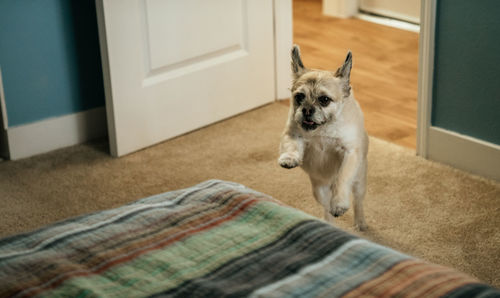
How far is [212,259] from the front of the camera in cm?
112

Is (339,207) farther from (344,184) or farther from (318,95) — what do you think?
(318,95)

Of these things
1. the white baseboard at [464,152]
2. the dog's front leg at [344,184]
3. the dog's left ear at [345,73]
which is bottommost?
the white baseboard at [464,152]

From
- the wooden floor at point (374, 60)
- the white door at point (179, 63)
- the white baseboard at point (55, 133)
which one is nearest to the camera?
the white door at point (179, 63)

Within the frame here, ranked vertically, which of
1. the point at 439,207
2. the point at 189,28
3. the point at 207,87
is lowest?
the point at 439,207

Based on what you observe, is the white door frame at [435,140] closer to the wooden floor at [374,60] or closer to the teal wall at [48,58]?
the wooden floor at [374,60]

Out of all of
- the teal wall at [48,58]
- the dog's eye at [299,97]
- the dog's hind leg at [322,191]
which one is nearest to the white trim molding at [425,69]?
the dog's hind leg at [322,191]

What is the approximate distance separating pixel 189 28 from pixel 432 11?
1062 millimetres

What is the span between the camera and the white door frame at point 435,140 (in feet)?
8.75

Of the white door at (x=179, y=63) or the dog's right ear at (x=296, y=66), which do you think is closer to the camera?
the dog's right ear at (x=296, y=66)

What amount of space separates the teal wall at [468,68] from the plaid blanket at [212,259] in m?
1.58

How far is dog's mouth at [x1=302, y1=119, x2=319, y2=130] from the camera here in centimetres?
187

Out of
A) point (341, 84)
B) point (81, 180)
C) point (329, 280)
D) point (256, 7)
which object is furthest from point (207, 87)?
point (329, 280)

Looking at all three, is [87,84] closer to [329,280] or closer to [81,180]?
[81,180]

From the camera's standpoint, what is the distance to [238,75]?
3.30 m
